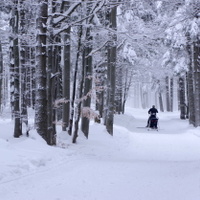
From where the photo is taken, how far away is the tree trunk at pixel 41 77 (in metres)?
9.48

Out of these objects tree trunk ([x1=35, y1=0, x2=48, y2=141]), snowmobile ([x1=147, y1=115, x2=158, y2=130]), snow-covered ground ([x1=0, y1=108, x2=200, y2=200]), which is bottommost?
snow-covered ground ([x1=0, y1=108, x2=200, y2=200])

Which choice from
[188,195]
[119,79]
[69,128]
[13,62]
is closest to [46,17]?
[13,62]

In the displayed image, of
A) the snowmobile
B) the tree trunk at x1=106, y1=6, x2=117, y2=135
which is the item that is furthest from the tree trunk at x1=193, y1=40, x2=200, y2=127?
the tree trunk at x1=106, y1=6, x2=117, y2=135

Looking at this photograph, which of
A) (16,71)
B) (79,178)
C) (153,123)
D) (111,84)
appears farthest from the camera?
(153,123)

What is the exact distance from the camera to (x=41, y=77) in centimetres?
948

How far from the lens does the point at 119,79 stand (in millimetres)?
33531

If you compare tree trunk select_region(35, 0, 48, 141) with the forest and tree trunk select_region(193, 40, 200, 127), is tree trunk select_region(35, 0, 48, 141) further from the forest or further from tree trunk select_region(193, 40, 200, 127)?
tree trunk select_region(193, 40, 200, 127)

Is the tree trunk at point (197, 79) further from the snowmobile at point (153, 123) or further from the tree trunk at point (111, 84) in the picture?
the tree trunk at point (111, 84)

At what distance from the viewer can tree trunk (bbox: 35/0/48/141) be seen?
A: 948cm

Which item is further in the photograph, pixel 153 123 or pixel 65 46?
pixel 153 123

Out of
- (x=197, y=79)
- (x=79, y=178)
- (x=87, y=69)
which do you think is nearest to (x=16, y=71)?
(x=87, y=69)

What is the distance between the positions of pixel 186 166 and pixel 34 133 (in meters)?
4.62

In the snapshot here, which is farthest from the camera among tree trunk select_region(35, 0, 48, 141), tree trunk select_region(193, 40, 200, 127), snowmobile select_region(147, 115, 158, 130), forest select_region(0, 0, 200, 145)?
snowmobile select_region(147, 115, 158, 130)

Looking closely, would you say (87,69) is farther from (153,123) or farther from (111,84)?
(153,123)
